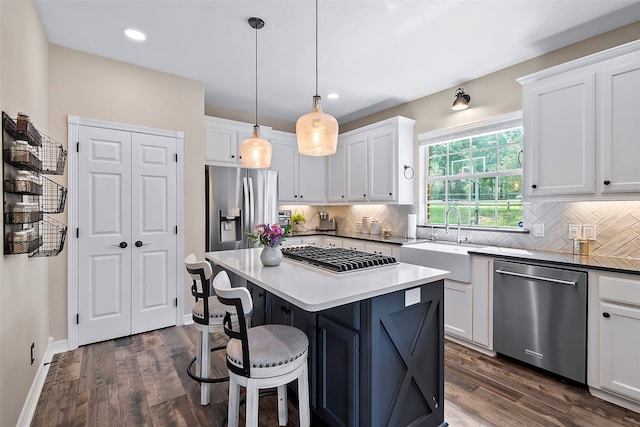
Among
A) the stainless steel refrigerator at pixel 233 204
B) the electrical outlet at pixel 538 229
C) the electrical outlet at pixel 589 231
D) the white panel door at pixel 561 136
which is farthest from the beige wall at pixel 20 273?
the electrical outlet at pixel 589 231

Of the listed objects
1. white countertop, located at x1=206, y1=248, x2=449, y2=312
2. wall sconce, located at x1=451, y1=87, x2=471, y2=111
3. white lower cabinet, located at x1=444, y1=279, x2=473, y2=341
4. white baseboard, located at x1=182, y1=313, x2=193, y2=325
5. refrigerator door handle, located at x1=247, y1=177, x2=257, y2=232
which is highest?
wall sconce, located at x1=451, y1=87, x2=471, y2=111

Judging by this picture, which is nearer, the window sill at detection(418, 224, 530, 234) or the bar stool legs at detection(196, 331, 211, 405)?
the bar stool legs at detection(196, 331, 211, 405)

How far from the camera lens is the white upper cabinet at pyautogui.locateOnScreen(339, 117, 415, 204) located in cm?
401

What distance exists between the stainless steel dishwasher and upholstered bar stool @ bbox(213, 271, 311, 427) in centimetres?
193

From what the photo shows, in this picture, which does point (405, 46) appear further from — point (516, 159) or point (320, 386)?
point (320, 386)

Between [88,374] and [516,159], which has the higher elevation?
[516,159]

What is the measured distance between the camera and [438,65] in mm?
3168

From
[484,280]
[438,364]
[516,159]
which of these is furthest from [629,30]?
[438,364]

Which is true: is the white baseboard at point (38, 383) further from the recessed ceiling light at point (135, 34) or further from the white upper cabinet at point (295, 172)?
the white upper cabinet at point (295, 172)

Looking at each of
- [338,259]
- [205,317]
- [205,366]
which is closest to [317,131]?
[338,259]

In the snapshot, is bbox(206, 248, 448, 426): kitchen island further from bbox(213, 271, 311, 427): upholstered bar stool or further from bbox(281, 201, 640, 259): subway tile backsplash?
bbox(281, 201, 640, 259): subway tile backsplash

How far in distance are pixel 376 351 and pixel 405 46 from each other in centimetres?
259

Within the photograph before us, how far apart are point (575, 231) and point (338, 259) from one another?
2231mm

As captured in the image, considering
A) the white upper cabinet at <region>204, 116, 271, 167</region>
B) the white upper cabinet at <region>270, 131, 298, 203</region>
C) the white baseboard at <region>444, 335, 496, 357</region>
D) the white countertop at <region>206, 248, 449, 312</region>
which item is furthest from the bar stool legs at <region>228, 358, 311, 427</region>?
the white upper cabinet at <region>270, 131, 298, 203</region>
